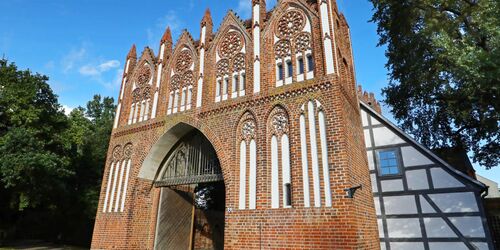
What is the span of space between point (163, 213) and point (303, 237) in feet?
21.5

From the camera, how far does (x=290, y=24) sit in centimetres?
1023

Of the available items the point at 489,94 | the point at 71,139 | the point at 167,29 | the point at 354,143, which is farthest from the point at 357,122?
the point at 71,139

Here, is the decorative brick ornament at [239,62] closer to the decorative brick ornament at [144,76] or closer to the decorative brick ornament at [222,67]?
the decorative brick ornament at [222,67]

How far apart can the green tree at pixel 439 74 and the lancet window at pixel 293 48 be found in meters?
3.36

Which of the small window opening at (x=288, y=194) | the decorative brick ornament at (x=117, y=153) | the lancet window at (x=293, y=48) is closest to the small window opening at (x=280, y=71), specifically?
the lancet window at (x=293, y=48)

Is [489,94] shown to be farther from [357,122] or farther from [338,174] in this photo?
[338,174]

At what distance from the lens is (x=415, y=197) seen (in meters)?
8.72

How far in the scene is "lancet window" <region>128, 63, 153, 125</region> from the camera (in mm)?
12977

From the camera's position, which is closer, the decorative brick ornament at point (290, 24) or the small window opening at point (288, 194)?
the small window opening at point (288, 194)

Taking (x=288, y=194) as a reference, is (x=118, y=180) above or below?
above

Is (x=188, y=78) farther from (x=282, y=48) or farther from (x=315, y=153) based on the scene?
(x=315, y=153)

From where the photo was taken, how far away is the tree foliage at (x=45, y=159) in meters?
13.5

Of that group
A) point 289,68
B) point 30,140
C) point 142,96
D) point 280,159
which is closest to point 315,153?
point 280,159

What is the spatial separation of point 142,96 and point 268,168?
7.54 meters
